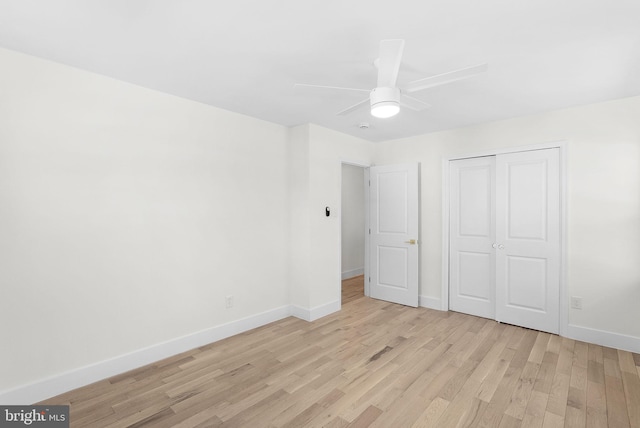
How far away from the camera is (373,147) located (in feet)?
15.9

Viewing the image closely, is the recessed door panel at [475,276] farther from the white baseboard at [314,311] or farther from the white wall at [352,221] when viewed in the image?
the white wall at [352,221]

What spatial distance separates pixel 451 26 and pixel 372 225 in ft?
10.8

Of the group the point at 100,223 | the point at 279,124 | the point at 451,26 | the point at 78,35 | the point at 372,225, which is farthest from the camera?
the point at 372,225

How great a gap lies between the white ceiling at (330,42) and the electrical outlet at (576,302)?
206 cm

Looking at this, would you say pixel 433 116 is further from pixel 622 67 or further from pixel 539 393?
pixel 539 393

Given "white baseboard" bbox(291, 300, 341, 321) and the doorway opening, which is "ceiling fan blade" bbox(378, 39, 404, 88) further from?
the doorway opening

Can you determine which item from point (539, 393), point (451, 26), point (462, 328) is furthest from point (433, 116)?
point (539, 393)

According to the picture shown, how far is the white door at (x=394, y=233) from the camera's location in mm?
4387

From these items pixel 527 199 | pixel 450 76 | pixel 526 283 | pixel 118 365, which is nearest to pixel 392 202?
pixel 527 199

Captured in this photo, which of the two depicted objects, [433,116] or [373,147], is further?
[373,147]

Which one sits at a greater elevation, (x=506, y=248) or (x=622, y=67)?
(x=622, y=67)

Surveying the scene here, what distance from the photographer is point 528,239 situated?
11.6ft

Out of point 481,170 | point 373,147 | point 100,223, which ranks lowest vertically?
point 100,223

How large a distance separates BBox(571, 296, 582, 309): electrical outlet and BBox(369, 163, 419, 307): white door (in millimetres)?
1714
